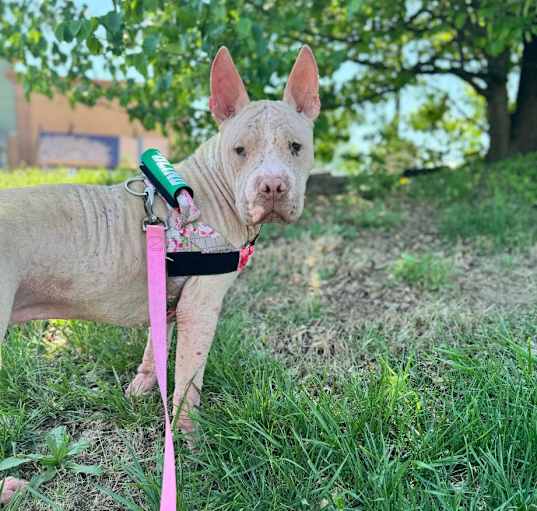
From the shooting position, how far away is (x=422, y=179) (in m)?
7.50

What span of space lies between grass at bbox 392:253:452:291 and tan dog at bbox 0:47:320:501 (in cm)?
181

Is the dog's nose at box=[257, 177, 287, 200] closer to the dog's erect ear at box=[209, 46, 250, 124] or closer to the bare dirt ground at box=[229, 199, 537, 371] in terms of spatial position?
the dog's erect ear at box=[209, 46, 250, 124]

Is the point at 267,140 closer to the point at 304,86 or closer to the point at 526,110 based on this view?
the point at 304,86

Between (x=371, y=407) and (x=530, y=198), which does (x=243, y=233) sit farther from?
(x=530, y=198)

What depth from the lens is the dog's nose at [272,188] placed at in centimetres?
208

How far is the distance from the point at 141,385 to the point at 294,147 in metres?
1.44

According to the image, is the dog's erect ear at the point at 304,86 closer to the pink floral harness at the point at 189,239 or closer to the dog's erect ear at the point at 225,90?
the dog's erect ear at the point at 225,90

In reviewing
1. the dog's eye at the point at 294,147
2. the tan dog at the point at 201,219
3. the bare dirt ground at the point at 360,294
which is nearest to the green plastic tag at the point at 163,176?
the tan dog at the point at 201,219

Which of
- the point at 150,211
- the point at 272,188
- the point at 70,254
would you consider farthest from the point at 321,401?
the point at 70,254

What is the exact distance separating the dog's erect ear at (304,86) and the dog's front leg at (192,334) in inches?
35.5

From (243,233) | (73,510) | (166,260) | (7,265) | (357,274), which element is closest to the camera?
(7,265)

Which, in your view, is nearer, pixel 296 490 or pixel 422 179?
pixel 296 490

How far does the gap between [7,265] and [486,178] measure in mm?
6214

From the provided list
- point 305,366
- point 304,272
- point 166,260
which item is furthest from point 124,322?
point 304,272
